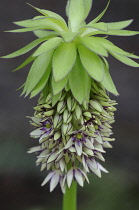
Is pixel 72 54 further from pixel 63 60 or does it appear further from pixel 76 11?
pixel 76 11

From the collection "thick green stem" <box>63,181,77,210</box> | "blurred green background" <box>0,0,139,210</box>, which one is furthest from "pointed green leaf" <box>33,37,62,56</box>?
"blurred green background" <box>0,0,139,210</box>

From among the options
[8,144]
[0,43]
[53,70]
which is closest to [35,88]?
[53,70]

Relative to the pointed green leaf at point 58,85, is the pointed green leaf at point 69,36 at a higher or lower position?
higher

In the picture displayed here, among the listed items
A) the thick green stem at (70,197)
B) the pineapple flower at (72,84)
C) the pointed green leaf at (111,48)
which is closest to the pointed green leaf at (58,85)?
the pineapple flower at (72,84)

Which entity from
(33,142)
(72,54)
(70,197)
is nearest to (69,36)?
(72,54)

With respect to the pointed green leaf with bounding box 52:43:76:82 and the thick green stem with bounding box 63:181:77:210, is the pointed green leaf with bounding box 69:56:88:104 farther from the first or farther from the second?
the thick green stem with bounding box 63:181:77:210

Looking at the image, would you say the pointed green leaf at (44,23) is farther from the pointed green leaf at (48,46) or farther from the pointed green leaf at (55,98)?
the pointed green leaf at (55,98)
